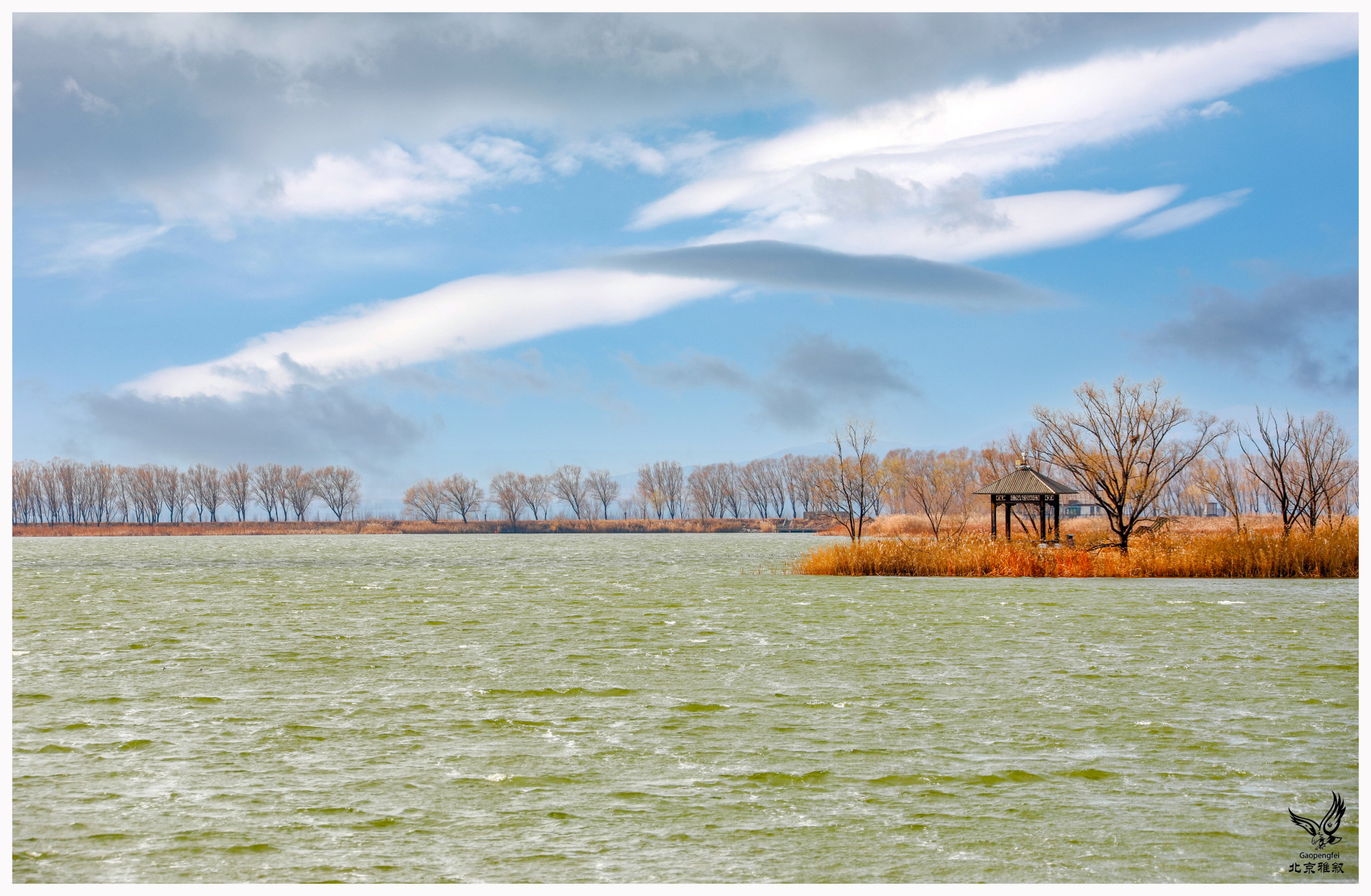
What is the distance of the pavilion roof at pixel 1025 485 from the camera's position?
36.5 m

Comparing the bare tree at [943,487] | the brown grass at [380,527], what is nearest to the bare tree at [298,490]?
the brown grass at [380,527]

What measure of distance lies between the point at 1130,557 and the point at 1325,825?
1064 inches

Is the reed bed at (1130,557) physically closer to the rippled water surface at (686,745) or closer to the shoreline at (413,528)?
the rippled water surface at (686,745)

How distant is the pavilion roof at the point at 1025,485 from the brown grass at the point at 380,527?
86.2 metres

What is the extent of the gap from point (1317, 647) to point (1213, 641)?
5.20 ft

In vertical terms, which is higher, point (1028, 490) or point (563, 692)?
point (1028, 490)

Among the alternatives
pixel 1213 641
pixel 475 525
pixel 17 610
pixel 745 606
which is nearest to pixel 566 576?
pixel 745 606

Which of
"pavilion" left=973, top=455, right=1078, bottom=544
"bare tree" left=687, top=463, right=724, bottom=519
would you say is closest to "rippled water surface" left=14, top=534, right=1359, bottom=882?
"pavilion" left=973, top=455, right=1078, bottom=544

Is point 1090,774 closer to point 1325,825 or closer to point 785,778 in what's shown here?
point 1325,825

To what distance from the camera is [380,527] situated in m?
123

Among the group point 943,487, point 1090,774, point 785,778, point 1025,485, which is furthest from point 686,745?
point 943,487

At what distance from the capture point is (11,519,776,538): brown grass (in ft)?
400

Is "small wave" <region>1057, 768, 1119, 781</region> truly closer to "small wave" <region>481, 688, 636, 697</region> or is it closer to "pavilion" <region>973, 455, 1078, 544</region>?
"small wave" <region>481, 688, 636, 697</region>

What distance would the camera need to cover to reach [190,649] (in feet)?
60.6
